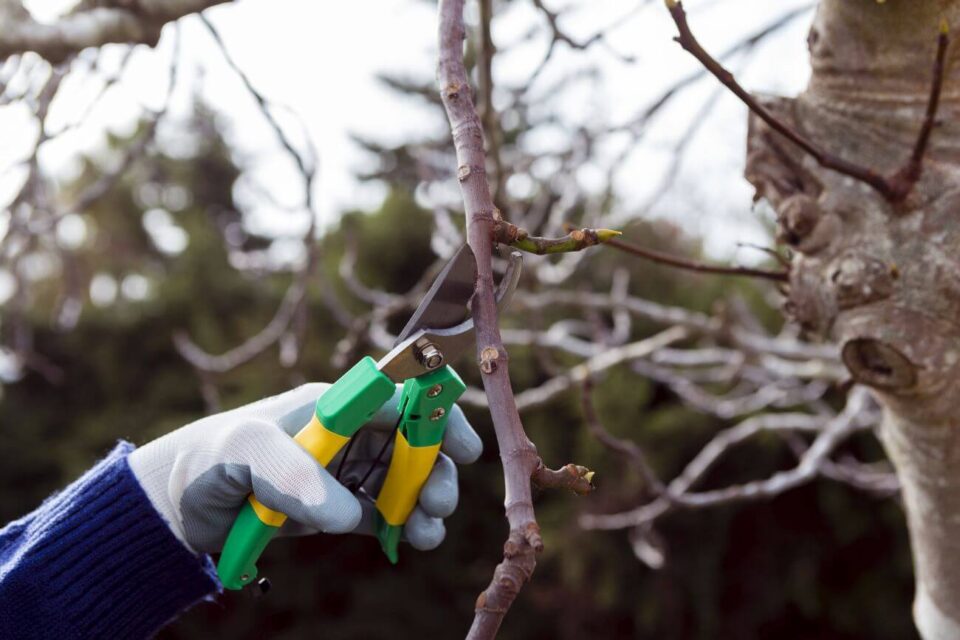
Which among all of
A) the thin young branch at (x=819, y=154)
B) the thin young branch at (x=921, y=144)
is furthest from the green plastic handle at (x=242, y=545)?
the thin young branch at (x=921, y=144)

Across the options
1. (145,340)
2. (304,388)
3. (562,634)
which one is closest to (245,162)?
(145,340)

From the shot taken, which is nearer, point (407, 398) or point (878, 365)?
point (407, 398)

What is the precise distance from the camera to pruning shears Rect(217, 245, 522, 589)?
1102 mm

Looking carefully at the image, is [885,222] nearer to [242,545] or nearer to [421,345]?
[421,345]

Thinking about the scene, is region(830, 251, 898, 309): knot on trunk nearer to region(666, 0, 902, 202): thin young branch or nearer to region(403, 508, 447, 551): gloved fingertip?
region(666, 0, 902, 202): thin young branch

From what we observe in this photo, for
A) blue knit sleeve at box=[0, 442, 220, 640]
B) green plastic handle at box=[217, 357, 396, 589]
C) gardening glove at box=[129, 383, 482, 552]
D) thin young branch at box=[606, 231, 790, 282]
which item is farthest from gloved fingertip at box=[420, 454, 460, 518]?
thin young branch at box=[606, 231, 790, 282]

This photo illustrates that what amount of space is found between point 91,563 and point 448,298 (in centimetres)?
67

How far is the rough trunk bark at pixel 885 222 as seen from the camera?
1268 mm

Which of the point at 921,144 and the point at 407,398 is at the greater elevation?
the point at 921,144

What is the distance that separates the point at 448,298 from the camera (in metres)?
1.09

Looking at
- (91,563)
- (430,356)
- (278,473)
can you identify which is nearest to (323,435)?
(278,473)

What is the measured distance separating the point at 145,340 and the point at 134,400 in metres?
0.46

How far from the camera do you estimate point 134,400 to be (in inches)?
240

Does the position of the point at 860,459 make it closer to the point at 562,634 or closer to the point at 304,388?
the point at 562,634
